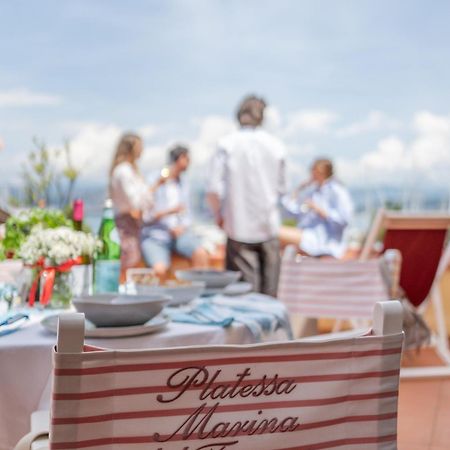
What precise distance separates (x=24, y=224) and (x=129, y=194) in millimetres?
2058

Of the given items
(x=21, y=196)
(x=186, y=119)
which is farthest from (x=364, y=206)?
(x=186, y=119)

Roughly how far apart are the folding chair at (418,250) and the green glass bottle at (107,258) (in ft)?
5.95

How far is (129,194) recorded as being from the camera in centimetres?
383

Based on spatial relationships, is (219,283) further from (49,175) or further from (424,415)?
(424,415)

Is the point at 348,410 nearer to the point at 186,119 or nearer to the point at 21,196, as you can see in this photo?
the point at 21,196

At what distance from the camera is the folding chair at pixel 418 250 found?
3391 millimetres

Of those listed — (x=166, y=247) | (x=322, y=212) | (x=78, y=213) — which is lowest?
(x=166, y=247)

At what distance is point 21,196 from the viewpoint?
10.3 feet

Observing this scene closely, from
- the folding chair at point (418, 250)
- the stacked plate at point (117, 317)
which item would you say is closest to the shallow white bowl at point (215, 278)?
the stacked plate at point (117, 317)

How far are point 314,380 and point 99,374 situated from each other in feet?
0.80

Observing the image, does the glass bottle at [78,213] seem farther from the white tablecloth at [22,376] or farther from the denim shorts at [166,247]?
the denim shorts at [166,247]

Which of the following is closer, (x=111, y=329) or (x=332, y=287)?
(x=111, y=329)

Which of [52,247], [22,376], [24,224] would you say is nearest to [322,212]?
[24,224]

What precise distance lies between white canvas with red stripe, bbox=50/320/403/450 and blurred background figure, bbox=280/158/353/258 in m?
3.49
